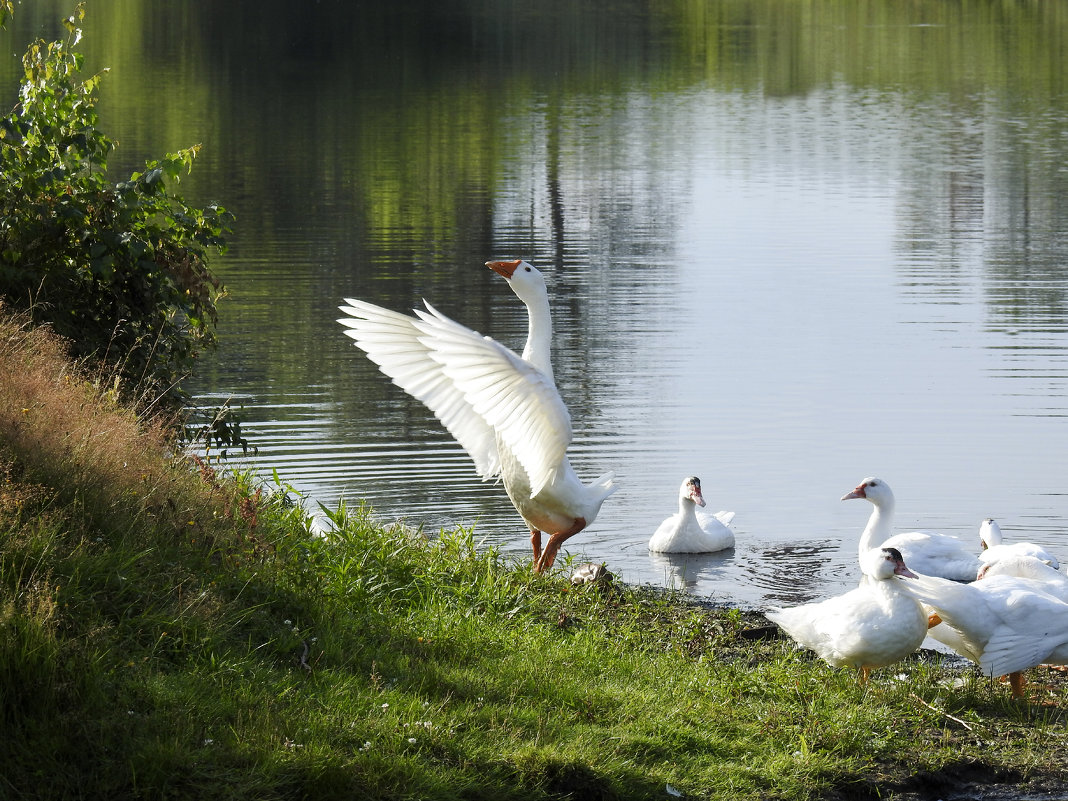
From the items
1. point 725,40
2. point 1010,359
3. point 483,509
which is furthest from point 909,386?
point 725,40

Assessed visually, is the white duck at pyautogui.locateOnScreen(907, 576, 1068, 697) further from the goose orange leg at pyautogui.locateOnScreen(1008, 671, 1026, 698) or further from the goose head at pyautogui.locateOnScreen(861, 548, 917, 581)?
the goose head at pyautogui.locateOnScreen(861, 548, 917, 581)

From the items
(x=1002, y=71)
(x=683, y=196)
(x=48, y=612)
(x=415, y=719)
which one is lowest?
(x=415, y=719)

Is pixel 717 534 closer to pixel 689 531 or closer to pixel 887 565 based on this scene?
pixel 689 531

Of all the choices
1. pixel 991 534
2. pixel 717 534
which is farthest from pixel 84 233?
pixel 991 534

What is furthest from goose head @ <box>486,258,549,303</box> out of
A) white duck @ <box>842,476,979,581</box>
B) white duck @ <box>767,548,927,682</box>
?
white duck @ <box>767,548,927,682</box>

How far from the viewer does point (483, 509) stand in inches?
484

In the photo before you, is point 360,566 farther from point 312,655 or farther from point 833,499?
point 833,499

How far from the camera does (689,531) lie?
11203mm

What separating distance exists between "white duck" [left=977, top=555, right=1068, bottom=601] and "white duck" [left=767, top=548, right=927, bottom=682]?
120 cm

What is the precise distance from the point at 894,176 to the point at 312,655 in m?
32.0

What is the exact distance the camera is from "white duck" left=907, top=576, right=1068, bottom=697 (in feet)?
→ 24.3

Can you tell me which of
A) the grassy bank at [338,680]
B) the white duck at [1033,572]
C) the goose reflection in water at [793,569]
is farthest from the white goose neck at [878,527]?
the grassy bank at [338,680]

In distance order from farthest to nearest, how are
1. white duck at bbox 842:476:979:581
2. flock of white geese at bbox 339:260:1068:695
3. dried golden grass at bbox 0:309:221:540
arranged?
white duck at bbox 842:476:979:581 → flock of white geese at bbox 339:260:1068:695 → dried golden grass at bbox 0:309:221:540

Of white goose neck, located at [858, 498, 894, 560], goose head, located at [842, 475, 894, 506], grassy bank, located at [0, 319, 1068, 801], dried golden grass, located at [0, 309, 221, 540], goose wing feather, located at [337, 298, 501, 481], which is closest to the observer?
grassy bank, located at [0, 319, 1068, 801]
